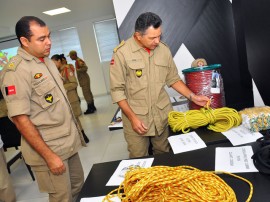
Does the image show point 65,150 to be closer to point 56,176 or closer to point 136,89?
point 56,176

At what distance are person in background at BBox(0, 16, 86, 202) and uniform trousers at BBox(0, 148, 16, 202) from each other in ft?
3.42

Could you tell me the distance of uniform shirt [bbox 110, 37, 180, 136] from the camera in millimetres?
1717

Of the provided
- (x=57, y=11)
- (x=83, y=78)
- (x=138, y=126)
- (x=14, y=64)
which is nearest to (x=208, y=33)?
(x=138, y=126)

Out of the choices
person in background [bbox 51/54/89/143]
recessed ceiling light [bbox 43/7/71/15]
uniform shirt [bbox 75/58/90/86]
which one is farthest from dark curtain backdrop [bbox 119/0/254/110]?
recessed ceiling light [bbox 43/7/71/15]

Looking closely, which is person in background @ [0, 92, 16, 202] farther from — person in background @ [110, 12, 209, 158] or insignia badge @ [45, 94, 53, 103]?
person in background @ [110, 12, 209, 158]

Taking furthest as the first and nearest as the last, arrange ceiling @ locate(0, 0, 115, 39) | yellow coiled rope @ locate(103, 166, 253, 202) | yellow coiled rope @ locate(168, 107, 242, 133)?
ceiling @ locate(0, 0, 115, 39) < yellow coiled rope @ locate(168, 107, 242, 133) < yellow coiled rope @ locate(103, 166, 253, 202)

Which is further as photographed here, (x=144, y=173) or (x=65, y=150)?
(x=65, y=150)

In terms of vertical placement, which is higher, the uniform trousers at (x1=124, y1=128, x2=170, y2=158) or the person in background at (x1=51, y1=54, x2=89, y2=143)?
the person in background at (x1=51, y1=54, x2=89, y2=143)

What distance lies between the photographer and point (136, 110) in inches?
70.2

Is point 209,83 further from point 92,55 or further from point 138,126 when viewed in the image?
point 92,55

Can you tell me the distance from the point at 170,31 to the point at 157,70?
31.7 inches

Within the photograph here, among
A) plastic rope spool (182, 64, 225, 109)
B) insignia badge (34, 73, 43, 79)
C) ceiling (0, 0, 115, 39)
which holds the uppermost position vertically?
ceiling (0, 0, 115, 39)

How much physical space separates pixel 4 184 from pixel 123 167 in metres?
1.79

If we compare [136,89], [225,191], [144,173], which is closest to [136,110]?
[136,89]
